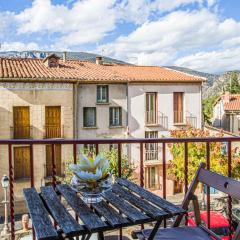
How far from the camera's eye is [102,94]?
18.4 m

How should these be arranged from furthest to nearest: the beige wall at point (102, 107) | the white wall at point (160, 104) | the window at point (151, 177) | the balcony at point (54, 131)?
the window at point (151, 177) → the white wall at point (160, 104) → the beige wall at point (102, 107) → the balcony at point (54, 131)

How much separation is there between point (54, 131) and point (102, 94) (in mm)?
3275

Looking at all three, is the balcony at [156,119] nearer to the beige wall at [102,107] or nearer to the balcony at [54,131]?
the beige wall at [102,107]

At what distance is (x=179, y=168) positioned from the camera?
1730 cm

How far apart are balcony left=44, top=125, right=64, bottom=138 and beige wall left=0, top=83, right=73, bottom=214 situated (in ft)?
0.71

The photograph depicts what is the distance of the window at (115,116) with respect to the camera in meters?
18.7

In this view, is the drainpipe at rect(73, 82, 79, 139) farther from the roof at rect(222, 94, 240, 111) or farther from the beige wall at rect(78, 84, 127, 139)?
the roof at rect(222, 94, 240, 111)

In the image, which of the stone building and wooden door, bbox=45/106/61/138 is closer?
the stone building

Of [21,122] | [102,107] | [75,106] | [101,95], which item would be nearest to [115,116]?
[102,107]

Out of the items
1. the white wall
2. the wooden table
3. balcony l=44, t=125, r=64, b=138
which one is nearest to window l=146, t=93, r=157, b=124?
the white wall

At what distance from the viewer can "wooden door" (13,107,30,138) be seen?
16688mm

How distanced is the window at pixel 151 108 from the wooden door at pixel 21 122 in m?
6.69

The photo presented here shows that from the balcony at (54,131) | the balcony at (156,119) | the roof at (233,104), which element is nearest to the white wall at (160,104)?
the balcony at (156,119)

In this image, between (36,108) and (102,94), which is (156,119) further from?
(36,108)
